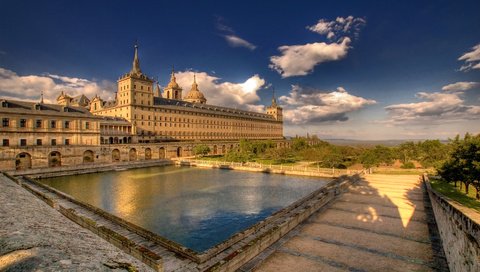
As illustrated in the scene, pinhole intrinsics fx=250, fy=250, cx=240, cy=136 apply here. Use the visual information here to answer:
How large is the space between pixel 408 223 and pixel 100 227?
1951 cm

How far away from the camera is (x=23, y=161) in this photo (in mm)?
45750

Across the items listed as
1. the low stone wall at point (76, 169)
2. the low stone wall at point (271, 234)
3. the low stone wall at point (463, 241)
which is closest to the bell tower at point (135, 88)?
the low stone wall at point (76, 169)

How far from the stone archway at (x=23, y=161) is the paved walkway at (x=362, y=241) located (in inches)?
1961

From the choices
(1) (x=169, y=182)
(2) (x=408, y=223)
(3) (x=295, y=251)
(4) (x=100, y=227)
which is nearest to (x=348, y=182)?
(2) (x=408, y=223)

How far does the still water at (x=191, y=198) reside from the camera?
63.9 ft

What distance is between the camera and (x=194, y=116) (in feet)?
289

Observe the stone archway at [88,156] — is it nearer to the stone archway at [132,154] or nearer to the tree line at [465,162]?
the stone archway at [132,154]

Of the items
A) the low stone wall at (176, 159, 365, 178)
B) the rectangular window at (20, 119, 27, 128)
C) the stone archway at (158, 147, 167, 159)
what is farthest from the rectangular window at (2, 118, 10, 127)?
the low stone wall at (176, 159, 365, 178)

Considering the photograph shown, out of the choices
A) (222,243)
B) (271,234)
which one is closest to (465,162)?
(271,234)

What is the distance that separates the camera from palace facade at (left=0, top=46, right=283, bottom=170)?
144 ft

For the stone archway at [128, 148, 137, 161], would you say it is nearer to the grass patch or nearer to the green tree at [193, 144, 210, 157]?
the green tree at [193, 144, 210, 157]

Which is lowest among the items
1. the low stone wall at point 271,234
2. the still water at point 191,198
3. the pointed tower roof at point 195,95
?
the still water at point 191,198

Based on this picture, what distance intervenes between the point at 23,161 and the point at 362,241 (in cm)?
5633

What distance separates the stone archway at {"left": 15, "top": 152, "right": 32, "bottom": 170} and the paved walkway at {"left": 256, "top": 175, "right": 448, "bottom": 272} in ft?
163
